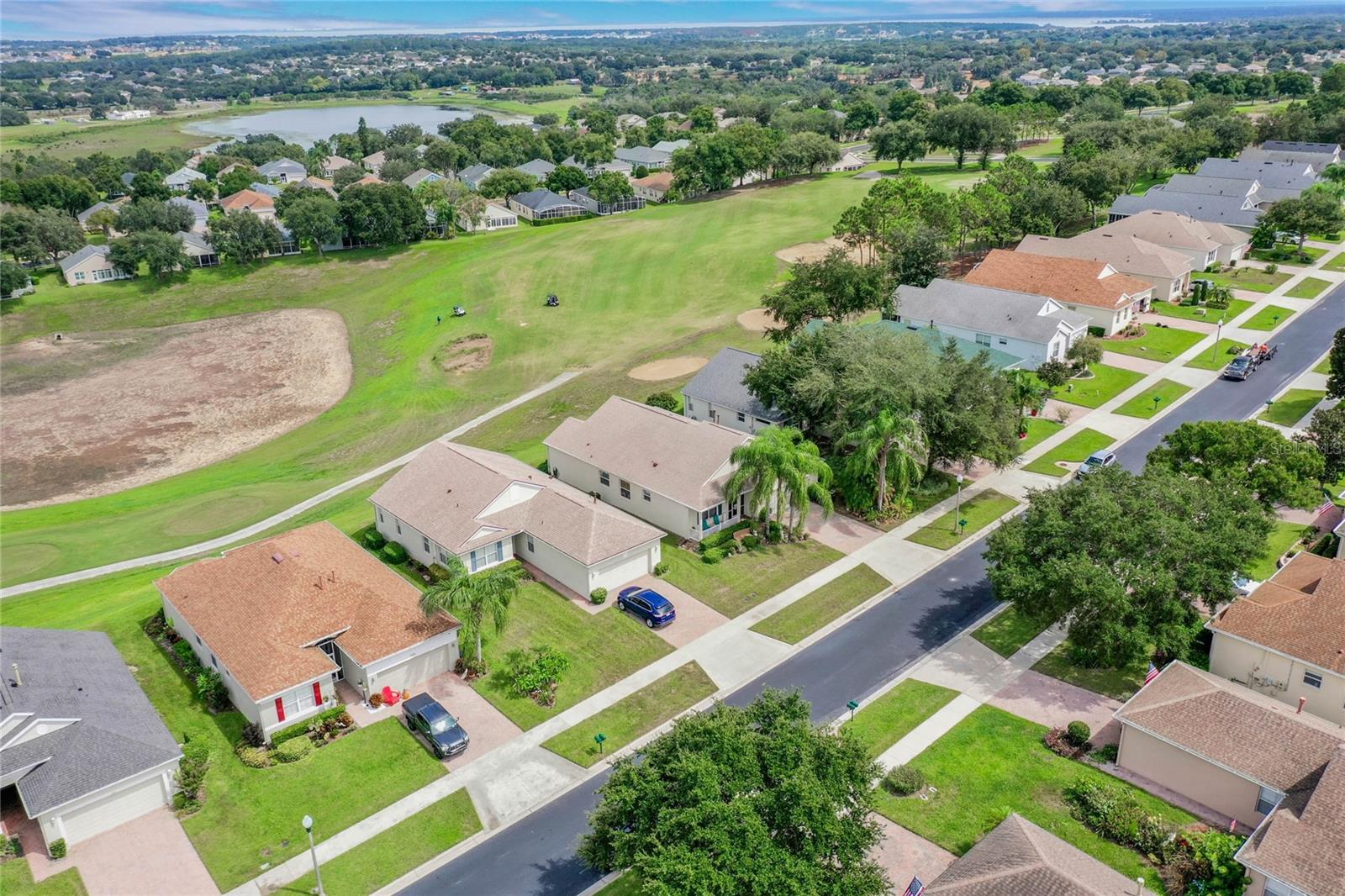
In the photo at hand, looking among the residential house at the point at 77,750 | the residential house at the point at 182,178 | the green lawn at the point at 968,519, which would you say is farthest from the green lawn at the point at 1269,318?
the residential house at the point at 182,178

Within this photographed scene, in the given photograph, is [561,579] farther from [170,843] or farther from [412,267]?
[412,267]

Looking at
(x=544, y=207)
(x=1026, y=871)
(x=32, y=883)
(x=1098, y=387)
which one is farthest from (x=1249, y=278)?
(x=32, y=883)

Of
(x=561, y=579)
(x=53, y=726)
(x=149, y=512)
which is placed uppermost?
(x=53, y=726)

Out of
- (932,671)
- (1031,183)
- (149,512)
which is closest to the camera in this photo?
(932,671)

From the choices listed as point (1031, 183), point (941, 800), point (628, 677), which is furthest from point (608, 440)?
point (1031, 183)

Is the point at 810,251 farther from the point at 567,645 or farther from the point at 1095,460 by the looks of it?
the point at 567,645

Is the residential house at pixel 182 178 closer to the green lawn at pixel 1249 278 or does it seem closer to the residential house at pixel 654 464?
the residential house at pixel 654 464
